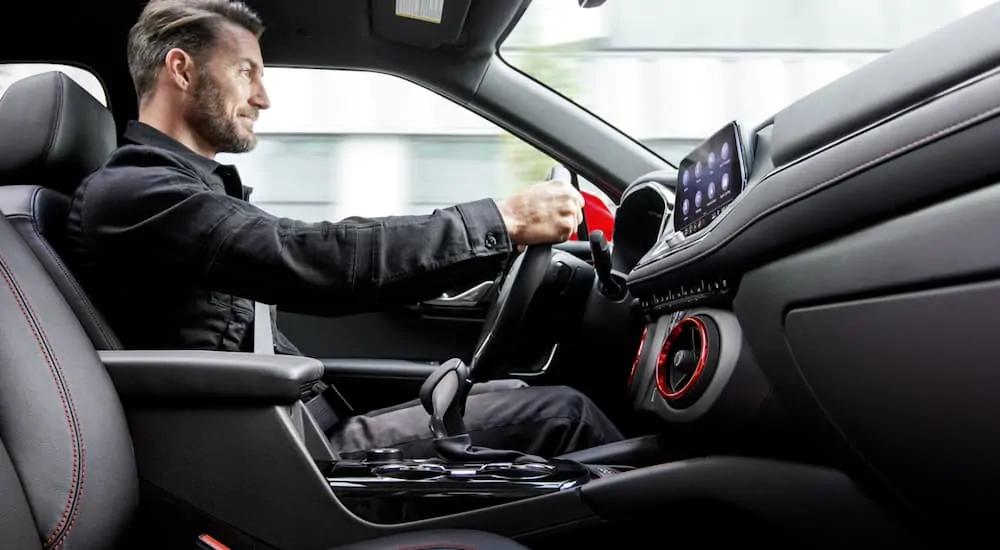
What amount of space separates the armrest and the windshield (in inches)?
42.9

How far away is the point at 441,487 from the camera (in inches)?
41.8

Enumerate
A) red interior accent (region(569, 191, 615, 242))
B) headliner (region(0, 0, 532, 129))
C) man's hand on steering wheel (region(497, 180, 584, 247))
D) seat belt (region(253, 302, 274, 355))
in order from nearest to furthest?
man's hand on steering wheel (region(497, 180, 584, 247)), seat belt (region(253, 302, 274, 355)), red interior accent (region(569, 191, 615, 242)), headliner (region(0, 0, 532, 129))

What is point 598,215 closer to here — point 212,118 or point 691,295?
point 212,118

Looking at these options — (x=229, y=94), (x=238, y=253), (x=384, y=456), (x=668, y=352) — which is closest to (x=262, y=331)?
(x=238, y=253)

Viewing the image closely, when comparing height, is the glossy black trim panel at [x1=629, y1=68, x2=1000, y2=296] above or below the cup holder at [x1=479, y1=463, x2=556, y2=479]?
above

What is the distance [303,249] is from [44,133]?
0.51 m

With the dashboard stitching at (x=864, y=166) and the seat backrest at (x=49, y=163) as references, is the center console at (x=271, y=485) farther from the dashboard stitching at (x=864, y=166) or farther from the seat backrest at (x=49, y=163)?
the dashboard stitching at (x=864, y=166)

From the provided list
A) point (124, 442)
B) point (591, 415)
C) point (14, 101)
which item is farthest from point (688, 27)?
point (124, 442)

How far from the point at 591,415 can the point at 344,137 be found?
1.43m

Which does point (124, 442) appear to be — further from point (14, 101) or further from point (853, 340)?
point (853, 340)

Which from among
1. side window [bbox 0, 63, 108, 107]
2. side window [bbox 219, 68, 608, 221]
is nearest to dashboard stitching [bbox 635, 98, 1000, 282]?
side window [bbox 219, 68, 608, 221]

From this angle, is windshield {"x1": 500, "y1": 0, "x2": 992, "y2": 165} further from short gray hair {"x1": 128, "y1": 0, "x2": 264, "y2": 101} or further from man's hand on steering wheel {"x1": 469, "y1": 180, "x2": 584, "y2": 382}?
short gray hair {"x1": 128, "y1": 0, "x2": 264, "y2": 101}

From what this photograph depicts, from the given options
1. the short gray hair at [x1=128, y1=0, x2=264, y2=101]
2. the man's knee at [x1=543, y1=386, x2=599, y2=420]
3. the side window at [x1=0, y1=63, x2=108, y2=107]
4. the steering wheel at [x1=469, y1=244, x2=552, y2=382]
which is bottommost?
the man's knee at [x1=543, y1=386, x2=599, y2=420]

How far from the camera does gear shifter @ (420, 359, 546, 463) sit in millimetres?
1160
